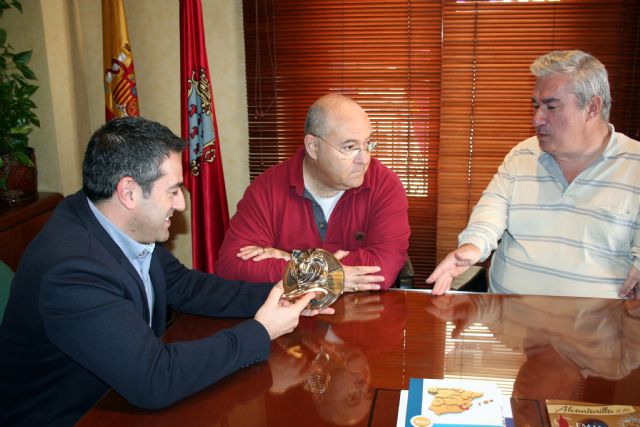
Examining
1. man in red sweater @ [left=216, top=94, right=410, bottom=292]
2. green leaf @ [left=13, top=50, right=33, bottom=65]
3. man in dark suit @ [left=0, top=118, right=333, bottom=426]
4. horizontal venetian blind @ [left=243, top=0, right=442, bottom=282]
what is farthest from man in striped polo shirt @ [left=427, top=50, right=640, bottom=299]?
green leaf @ [left=13, top=50, right=33, bottom=65]

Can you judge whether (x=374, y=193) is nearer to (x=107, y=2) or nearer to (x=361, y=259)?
(x=361, y=259)

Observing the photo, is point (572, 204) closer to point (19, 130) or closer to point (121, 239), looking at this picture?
point (121, 239)

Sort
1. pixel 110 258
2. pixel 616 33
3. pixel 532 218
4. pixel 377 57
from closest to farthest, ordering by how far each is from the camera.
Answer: pixel 110 258
pixel 532 218
pixel 616 33
pixel 377 57

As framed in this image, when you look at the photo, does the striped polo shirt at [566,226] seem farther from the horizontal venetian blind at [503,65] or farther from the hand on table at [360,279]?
the horizontal venetian blind at [503,65]

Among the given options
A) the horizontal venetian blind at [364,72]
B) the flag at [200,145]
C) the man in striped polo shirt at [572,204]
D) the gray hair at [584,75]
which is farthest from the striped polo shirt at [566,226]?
the flag at [200,145]

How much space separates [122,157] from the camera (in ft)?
4.66

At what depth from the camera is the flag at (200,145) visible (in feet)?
10.2

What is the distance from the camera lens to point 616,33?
3021 millimetres

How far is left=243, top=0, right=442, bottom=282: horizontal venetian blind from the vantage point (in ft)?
10.4

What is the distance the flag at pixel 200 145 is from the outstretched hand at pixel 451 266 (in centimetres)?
164

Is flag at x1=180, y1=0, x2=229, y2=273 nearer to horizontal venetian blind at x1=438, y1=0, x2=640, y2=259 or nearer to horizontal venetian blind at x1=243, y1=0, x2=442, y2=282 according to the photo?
horizontal venetian blind at x1=243, y1=0, x2=442, y2=282

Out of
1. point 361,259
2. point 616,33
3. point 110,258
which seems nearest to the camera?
point 110,258

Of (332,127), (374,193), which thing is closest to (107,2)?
(332,127)

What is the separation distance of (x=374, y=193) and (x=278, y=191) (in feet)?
1.18
